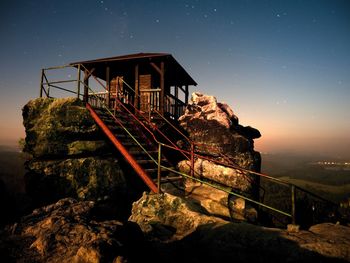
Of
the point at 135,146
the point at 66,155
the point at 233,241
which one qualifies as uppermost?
the point at 135,146

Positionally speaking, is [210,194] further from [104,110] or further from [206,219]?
[104,110]

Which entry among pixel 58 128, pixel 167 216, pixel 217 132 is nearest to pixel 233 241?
pixel 167 216

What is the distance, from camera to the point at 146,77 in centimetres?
1484

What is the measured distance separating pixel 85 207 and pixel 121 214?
154 inches

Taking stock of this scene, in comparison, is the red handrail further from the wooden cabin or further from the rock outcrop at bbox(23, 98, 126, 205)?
the wooden cabin

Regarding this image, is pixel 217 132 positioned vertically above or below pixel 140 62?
below

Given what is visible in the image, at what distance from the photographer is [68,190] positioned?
7.11m

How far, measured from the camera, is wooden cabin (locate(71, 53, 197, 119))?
38.8ft

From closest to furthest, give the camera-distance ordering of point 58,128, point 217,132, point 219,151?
point 58,128 → point 219,151 → point 217,132

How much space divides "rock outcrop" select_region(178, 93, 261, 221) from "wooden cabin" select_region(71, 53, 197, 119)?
1.98m

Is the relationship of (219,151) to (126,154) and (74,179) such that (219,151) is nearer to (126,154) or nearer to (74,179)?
(126,154)

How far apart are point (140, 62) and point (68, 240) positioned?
1166 centimetres

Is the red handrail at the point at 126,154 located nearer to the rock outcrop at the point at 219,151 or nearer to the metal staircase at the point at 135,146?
the metal staircase at the point at 135,146

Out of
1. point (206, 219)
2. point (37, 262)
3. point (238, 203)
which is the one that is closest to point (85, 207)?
point (37, 262)
